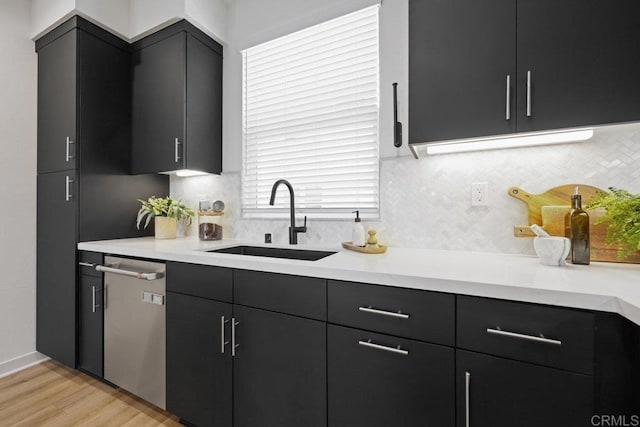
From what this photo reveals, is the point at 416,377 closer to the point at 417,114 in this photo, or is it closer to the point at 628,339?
the point at 628,339

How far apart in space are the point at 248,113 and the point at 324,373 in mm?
1842

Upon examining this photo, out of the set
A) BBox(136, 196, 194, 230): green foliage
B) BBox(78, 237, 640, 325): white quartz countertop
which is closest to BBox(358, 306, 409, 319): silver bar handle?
BBox(78, 237, 640, 325): white quartz countertop

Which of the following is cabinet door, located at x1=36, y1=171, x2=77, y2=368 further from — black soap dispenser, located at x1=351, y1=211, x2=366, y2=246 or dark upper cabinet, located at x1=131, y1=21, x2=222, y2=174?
black soap dispenser, located at x1=351, y1=211, x2=366, y2=246

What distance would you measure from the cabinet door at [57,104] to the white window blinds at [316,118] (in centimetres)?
115

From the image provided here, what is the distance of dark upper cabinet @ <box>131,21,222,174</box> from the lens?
80.1 inches

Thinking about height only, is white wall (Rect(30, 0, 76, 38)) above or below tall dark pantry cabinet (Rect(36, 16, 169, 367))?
above

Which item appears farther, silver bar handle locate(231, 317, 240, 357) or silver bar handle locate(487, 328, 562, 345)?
silver bar handle locate(231, 317, 240, 357)

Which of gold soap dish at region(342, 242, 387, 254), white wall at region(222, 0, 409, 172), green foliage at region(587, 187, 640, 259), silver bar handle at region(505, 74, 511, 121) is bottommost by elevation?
gold soap dish at region(342, 242, 387, 254)

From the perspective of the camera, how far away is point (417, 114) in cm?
134

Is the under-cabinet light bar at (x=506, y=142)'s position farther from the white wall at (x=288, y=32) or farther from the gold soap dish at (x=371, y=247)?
the gold soap dish at (x=371, y=247)

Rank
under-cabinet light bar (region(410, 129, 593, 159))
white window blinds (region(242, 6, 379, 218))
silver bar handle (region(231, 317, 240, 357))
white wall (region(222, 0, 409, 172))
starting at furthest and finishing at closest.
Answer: white window blinds (region(242, 6, 379, 218)) → white wall (region(222, 0, 409, 172)) → silver bar handle (region(231, 317, 240, 357)) → under-cabinet light bar (region(410, 129, 593, 159))

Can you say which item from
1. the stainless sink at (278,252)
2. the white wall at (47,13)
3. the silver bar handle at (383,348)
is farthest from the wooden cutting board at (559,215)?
the white wall at (47,13)

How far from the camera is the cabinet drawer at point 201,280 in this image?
1388mm

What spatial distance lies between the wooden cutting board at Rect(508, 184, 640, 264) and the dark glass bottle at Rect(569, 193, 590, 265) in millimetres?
111
